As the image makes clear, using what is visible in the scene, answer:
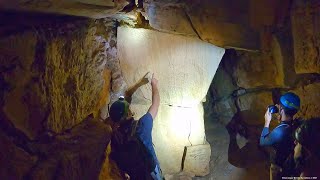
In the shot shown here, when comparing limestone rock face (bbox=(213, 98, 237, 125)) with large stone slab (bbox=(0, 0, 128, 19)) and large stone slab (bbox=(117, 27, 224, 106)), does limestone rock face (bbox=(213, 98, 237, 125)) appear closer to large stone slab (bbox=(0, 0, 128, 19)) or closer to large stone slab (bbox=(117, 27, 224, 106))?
large stone slab (bbox=(117, 27, 224, 106))

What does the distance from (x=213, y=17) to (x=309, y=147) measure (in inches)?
106

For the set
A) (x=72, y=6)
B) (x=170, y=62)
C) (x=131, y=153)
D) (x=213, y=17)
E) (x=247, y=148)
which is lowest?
(x=247, y=148)

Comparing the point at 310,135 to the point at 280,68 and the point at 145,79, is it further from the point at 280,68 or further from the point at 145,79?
the point at 280,68

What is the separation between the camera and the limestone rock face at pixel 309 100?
5.66 meters

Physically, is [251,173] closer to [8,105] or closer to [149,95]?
[149,95]

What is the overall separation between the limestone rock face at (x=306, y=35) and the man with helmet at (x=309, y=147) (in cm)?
203

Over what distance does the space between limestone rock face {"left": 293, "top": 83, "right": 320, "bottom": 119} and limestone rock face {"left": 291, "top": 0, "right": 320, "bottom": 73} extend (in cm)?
33

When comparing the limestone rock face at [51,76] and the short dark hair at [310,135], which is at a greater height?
the limestone rock face at [51,76]

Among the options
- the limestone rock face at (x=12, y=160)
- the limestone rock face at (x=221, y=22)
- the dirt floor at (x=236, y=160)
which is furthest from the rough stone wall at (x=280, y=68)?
the limestone rock face at (x=12, y=160)

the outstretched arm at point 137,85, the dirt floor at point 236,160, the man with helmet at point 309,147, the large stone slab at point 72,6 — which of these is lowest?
the dirt floor at point 236,160

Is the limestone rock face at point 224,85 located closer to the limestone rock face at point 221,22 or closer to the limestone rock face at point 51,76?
the limestone rock face at point 221,22

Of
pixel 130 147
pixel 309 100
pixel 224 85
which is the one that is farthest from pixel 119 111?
pixel 224 85

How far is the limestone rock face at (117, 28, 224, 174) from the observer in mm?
5234

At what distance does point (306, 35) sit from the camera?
5.42 metres
